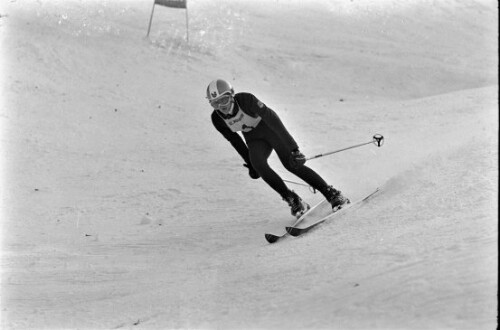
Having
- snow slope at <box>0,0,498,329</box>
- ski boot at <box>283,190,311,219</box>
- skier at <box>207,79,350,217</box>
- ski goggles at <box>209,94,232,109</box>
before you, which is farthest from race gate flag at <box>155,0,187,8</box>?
ski boot at <box>283,190,311,219</box>

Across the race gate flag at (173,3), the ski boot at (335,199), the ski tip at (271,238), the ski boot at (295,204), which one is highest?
the ski boot at (335,199)

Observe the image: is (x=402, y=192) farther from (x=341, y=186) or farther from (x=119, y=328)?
(x=119, y=328)

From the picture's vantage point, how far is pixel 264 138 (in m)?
7.05

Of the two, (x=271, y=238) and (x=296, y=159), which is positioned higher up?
(x=296, y=159)

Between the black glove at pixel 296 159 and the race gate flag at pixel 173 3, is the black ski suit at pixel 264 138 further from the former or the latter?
the race gate flag at pixel 173 3

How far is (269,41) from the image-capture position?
1819 cm

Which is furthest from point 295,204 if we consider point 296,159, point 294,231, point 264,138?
point 294,231

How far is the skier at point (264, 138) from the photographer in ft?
22.6

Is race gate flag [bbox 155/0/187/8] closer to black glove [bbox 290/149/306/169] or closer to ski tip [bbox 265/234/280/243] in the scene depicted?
black glove [bbox 290/149/306/169]

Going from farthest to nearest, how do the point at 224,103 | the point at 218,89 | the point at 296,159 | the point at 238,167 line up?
1. the point at 238,167
2. the point at 224,103
3. the point at 218,89
4. the point at 296,159

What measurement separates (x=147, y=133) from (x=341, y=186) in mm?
4466

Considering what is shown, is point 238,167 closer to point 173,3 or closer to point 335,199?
point 335,199

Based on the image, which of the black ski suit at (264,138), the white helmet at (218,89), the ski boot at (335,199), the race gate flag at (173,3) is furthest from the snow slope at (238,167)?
the white helmet at (218,89)

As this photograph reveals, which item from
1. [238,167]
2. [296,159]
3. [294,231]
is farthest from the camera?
[238,167]
